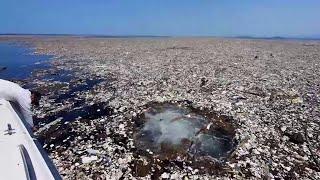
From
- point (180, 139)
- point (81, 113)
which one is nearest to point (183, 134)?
point (180, 139)

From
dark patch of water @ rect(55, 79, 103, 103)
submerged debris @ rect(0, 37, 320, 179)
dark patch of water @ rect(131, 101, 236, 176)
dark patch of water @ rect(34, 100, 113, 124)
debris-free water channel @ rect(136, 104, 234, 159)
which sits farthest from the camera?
dark patch of water @ rect(55, 79, 103, 103)

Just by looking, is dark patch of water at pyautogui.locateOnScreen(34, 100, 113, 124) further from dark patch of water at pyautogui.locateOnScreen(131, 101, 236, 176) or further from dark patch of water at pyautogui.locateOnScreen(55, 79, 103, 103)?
dark patch of water at pyautogui.locateOnScreen(55, 79, 103, 103)

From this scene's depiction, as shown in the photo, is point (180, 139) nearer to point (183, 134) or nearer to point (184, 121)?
point (183, 134)

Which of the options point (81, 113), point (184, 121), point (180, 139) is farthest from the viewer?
point (81, 113)

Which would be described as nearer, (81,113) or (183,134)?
(183,134)

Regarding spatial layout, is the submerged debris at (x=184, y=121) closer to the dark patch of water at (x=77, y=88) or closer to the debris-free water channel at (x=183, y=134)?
the dark patch of water at (x=77, y=88)

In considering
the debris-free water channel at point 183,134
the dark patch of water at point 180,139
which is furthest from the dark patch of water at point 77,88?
the debris-free water channel at point 183,134

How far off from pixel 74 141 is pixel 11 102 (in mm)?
3133

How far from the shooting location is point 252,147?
9.07 metres

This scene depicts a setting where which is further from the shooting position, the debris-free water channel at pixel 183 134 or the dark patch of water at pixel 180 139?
the debris-free water channel at pixel 183 134

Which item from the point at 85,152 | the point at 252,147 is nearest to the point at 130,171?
the point at 85,152

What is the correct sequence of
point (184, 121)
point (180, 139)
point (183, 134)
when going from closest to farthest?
point (180, 139) < point (183, 134) < point (184, 121)

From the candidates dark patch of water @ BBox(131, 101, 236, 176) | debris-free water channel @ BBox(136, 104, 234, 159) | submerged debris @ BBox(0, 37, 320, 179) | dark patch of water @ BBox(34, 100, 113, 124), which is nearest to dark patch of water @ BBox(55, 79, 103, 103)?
submerged debris @ BBox(0, 37, 320, 179)

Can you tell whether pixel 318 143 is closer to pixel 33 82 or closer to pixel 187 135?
pixel 187 135
